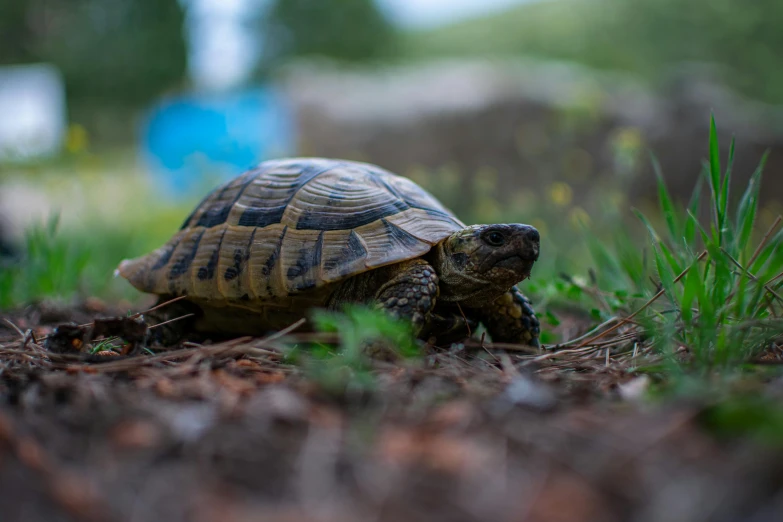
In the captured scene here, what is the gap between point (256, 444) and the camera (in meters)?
1.19

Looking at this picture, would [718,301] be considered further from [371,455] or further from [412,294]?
[371,455]

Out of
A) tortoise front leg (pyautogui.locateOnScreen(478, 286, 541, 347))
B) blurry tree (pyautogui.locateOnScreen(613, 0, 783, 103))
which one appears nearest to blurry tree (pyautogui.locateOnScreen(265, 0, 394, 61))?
blurry tree (pyautogui.locateOnScreen(613, 0, 783, 103))

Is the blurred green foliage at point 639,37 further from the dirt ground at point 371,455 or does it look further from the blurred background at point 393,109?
the dirt ground at point 371,455

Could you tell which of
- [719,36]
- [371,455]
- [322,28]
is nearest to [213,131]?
[371,455]

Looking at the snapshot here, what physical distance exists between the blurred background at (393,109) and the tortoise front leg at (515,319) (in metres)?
1.06

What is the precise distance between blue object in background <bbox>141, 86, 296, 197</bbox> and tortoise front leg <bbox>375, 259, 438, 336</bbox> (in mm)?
6734

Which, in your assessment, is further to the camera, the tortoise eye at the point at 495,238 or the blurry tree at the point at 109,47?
the blurry tree at the point at 109,47

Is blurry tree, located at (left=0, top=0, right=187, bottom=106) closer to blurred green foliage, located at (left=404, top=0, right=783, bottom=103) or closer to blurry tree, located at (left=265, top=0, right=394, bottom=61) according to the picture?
blurry tree, located at (left=265, top=0, right=394, bottom=61)

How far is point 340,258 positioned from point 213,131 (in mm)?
9192

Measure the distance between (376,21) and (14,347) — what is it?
1977cm

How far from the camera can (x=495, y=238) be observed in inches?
81.9

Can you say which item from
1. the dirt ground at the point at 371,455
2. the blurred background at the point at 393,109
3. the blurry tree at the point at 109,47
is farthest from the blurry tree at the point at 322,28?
the dirt ground at the point at 371,455

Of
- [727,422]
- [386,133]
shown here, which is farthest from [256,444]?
[386,133]

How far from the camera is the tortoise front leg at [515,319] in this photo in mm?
2344
